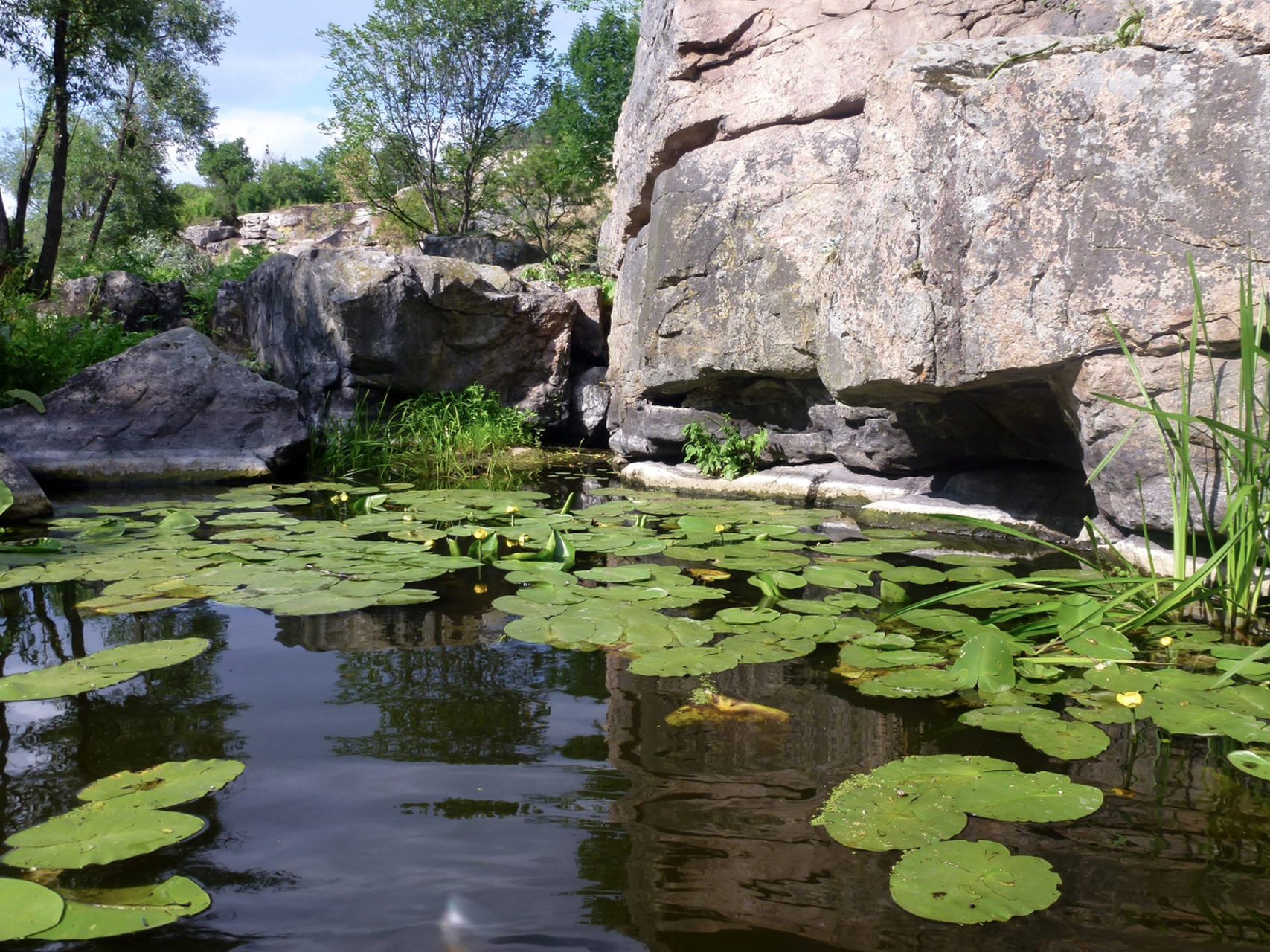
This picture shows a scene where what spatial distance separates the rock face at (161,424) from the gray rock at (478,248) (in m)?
8.23

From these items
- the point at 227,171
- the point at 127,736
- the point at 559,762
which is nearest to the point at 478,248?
the point at 127,736

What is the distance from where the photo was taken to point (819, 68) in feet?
15.5

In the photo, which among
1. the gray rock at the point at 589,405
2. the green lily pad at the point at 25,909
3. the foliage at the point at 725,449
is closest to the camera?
the green lily pad at the point at 25,909

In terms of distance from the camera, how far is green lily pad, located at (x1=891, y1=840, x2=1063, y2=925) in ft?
3.39

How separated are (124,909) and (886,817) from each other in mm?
1052

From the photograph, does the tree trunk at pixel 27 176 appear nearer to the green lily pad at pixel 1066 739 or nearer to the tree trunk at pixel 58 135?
the tree trunk at pixel 58 135

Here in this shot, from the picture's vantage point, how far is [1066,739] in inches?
60.6

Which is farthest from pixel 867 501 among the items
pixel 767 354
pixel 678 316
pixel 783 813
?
pixel 783 813

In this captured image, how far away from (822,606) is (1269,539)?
110 cm

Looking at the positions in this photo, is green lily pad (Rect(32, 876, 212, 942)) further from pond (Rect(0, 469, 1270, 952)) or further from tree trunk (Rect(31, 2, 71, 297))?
tree trunk (Rect(31, 2, 71, 297))

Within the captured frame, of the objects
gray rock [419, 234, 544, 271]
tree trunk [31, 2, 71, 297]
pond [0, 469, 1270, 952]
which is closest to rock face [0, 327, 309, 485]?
pond [0, 469, 1270, 952]

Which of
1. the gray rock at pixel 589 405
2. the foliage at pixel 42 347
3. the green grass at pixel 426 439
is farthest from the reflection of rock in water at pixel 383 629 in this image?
the gray rock at pixel 589 405

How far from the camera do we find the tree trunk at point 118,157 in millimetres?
18094

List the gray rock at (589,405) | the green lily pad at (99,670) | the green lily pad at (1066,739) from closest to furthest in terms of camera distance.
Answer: the green lily pad at (1066,739)
the green lily pad at (99,670)
the gray rock at (589,405)
